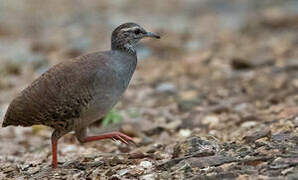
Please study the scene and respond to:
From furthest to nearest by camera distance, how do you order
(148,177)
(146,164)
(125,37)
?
(125,37), (146,164), (148,177)

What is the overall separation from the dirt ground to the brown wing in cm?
60

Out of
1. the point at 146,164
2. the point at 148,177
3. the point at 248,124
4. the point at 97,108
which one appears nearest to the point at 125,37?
the point at 97,108

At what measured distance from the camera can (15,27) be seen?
51.5 feet

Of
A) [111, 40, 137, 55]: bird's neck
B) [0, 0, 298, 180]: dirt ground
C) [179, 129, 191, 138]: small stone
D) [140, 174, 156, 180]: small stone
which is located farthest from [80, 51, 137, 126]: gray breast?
[179, 129, 191, 138]: small stone

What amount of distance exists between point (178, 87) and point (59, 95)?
173 inches

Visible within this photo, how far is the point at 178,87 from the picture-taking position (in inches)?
404

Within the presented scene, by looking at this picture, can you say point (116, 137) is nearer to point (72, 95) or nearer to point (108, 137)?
point (108, 137)

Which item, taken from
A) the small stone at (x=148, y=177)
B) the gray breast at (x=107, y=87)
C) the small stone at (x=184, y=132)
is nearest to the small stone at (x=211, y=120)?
the small stone at (x=184, y=132)

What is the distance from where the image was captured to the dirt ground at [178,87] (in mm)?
5930

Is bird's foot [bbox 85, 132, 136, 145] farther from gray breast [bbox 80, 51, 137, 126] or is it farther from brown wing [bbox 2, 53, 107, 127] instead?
brown wing [bbox 2, 53, 107, 127]

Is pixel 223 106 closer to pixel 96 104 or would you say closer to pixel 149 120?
pixel 149 120

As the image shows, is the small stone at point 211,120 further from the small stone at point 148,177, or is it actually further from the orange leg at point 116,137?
the small stone at point 148,177

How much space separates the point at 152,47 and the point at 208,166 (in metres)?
7.62

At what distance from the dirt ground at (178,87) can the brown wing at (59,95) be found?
60 centimetres
